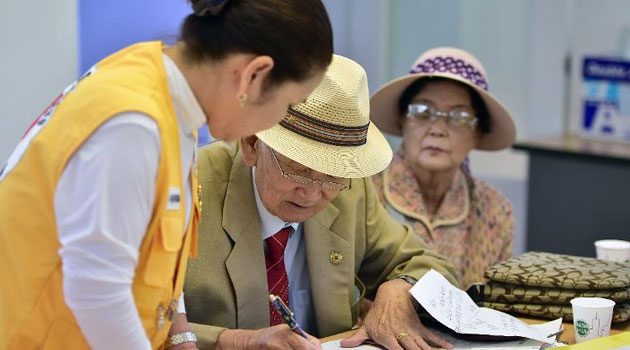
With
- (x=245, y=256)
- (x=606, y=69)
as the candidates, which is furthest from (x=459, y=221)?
(x=606, y=69)

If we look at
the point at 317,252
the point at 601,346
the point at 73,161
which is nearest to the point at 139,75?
the point at 73,161

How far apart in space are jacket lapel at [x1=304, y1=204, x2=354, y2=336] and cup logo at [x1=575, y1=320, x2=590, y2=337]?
1.89ft

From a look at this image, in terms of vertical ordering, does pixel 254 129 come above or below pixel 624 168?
above

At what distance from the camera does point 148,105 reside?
1489 millimetres

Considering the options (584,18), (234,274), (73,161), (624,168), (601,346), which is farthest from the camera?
(584,18)

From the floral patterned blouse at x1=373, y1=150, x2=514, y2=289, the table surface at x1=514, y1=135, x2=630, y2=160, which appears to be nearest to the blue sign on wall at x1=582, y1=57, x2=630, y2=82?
the table surface at x1=514, y1=135, x2=630, y2=160

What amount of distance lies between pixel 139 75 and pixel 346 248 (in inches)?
43.6

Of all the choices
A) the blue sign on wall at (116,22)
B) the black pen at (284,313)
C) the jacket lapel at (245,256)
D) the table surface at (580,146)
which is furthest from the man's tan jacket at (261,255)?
the table surface at (580,146)

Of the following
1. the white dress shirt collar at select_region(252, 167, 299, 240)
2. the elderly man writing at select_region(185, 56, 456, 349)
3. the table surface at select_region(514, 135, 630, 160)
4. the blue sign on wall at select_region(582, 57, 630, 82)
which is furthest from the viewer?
the blue sign on wall at select_region(582, 57, 630, 82)

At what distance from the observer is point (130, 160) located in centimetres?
144

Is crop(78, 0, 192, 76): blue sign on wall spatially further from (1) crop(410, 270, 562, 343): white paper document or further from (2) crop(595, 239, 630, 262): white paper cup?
(2) crop(595, 239, 630, 262): white paper cup

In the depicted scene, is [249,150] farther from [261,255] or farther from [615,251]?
[615,251]

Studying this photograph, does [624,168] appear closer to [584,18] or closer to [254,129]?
[584,18]

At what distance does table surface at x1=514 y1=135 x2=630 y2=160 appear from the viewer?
4816 mm
